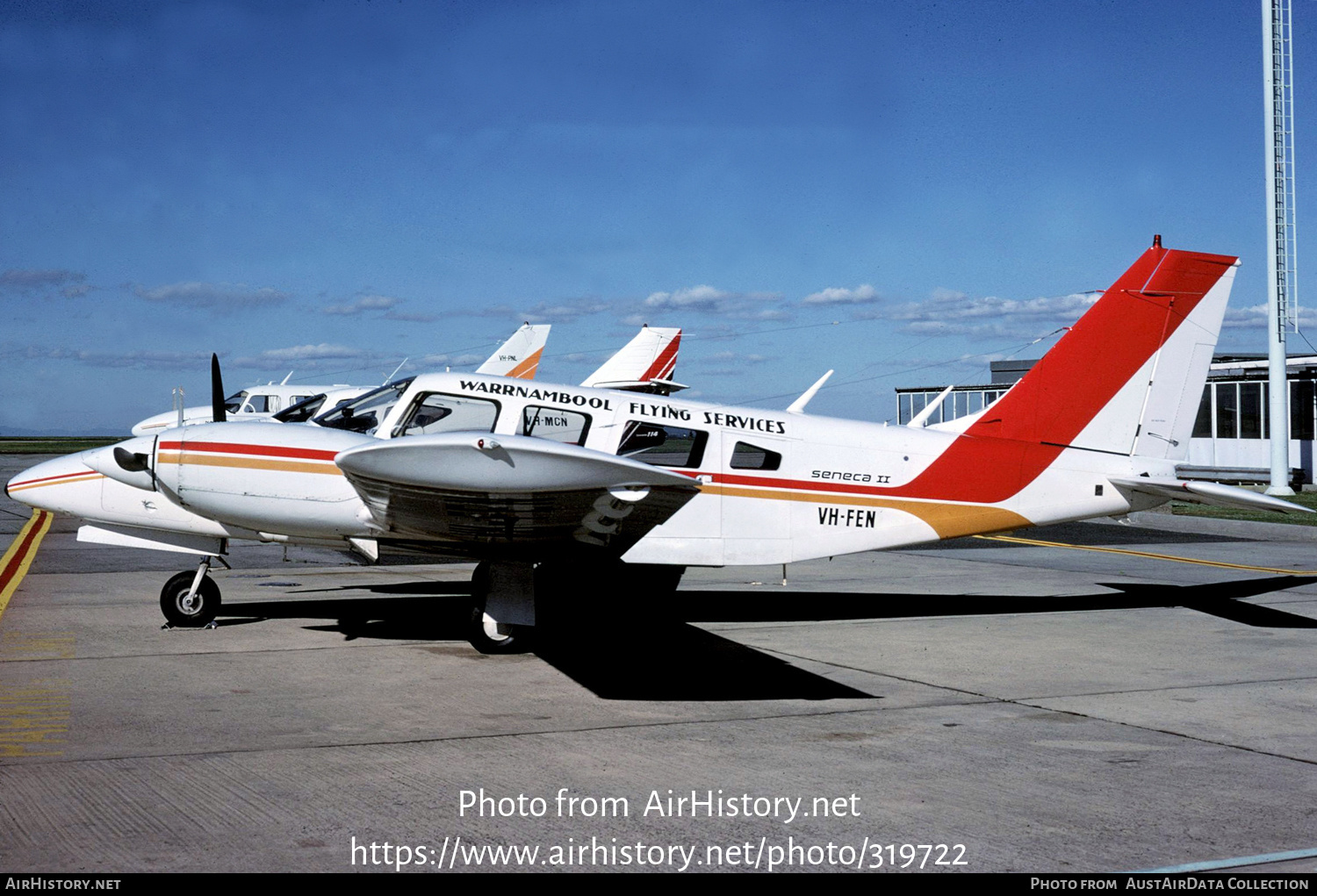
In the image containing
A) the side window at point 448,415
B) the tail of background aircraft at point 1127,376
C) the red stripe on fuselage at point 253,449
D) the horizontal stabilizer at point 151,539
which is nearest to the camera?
the red stripe on fuselage at point 253,449

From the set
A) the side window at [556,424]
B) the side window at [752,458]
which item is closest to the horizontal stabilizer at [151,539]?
the side window at [556,424]

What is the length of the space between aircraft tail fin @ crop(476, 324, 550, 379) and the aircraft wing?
25964 millimetres

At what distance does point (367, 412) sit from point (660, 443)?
8.61ft

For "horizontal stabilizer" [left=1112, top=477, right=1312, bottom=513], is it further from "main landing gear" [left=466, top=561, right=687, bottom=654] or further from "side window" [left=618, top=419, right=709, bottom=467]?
"main landing gear" [left=466, top=561, right=687, bottom=654]

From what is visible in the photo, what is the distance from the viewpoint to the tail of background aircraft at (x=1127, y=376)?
11.5 m

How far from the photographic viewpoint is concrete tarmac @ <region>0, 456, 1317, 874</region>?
16.7 feet

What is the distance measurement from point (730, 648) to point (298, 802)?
5146mm

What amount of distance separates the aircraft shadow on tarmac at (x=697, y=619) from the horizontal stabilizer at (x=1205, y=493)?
1.65 m

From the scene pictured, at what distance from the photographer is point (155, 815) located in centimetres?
538

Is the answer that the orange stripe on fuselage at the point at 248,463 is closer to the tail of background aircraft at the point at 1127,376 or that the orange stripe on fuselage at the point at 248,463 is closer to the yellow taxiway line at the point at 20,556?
the yellow taxiway line at the point at 20,556

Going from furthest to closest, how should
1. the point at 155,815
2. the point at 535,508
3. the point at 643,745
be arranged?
the point at 535,508 → the point at 643,745 → the point at 155,815
